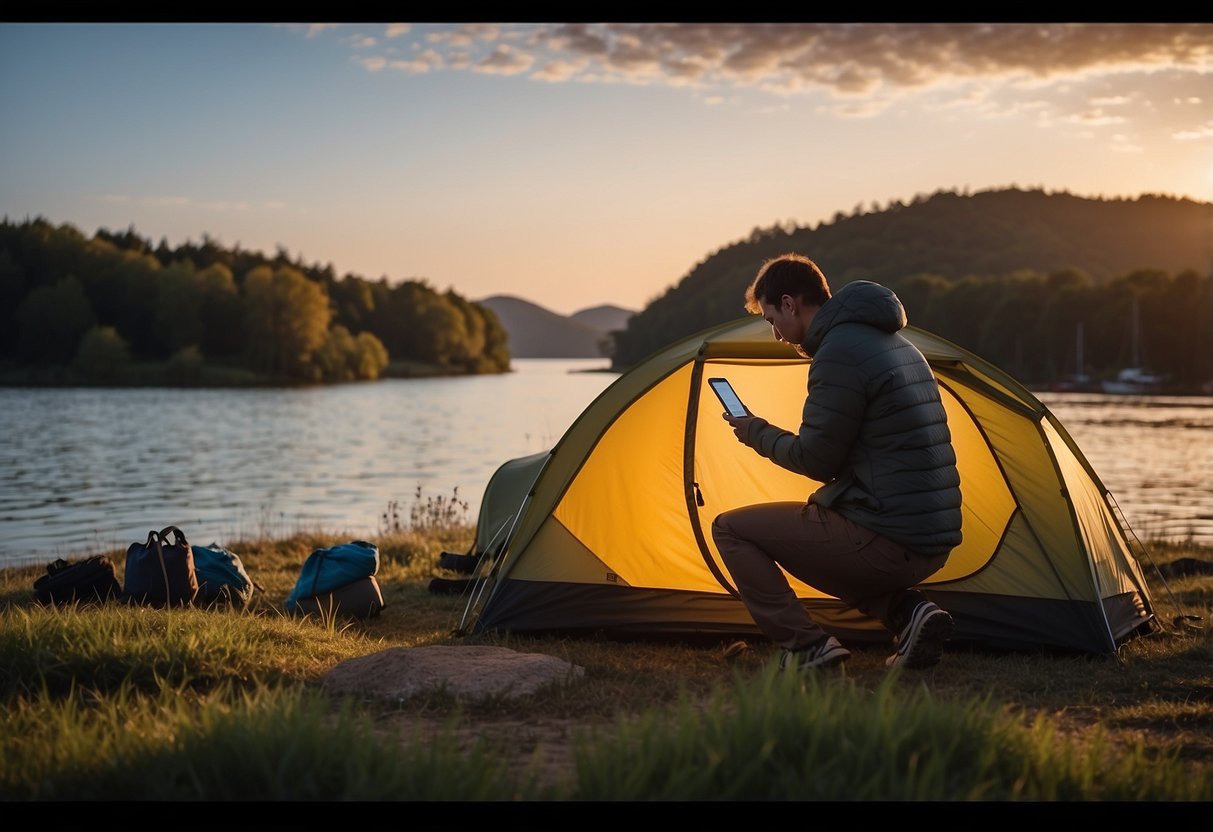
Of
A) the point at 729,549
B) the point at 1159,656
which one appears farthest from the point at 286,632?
the point at 1159,656

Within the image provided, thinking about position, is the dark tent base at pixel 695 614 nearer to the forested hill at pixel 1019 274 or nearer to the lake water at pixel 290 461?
the lake water at pixel 290 461

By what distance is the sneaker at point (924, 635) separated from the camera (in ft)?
16.3

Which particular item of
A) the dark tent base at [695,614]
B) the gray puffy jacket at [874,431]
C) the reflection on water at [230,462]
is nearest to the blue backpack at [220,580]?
the dark tent base at [695,614]

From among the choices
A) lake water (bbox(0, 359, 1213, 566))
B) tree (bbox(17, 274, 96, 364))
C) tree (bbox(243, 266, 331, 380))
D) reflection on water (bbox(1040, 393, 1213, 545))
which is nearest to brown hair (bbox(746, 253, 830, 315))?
reflection on water (bbox(1040, 393, 1213, 545))

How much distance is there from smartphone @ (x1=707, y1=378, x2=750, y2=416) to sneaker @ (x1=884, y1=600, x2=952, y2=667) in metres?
1.24

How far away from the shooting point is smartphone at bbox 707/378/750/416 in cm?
512

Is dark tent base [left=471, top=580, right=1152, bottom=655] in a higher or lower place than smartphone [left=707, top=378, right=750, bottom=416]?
lower

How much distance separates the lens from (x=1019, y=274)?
7262 centimetres

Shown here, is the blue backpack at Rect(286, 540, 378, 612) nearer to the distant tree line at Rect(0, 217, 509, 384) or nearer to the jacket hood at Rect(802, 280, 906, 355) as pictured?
the jacket hood at Rect(802, 280, 906, 355)

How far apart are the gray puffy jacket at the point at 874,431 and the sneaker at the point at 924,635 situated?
288mm

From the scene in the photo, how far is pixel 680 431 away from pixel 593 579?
1149mm

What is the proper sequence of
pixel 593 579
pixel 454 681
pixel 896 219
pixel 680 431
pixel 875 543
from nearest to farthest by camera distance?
pixel 454 681 < pixel 875 543 < pixel 593 579 < pixel 680 431 < pixel 896 219

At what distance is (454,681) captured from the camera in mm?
4652
